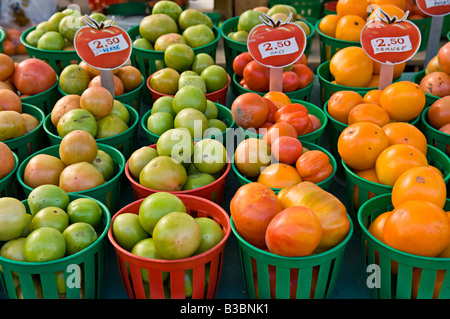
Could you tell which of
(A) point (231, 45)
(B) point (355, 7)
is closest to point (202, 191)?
(A) point (231, 45)

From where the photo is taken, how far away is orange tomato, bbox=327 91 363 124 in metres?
1.77

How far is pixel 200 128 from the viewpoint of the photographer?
1.75 m

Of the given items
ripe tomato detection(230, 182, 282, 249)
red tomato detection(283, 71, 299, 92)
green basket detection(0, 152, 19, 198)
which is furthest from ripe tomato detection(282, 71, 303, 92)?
green basket detection(0, 152, 19, 198)

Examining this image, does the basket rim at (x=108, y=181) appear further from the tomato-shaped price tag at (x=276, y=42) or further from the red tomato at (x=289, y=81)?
the red tomato at (x=289, y=81)

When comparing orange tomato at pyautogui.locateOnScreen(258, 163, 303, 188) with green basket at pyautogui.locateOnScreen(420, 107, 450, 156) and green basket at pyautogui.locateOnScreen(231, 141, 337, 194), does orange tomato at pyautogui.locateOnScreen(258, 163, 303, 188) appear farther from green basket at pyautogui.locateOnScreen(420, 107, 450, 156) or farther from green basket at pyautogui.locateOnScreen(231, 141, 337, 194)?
green basket at pyautogui.locateOnScreen(420, 107, 450, 156)

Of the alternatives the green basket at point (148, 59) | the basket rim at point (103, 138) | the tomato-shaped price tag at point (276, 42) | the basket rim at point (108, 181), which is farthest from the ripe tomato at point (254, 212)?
the green basket at point (148, 59)

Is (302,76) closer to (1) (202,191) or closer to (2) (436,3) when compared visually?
(2) (436,3)

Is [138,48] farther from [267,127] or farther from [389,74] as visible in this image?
[389,74]

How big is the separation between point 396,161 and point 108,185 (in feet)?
3.01

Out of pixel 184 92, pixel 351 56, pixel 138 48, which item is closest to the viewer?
pixel 184 92

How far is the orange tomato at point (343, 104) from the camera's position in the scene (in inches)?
69.7

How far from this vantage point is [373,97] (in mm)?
1822

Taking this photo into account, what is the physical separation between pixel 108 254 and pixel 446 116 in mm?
1343
